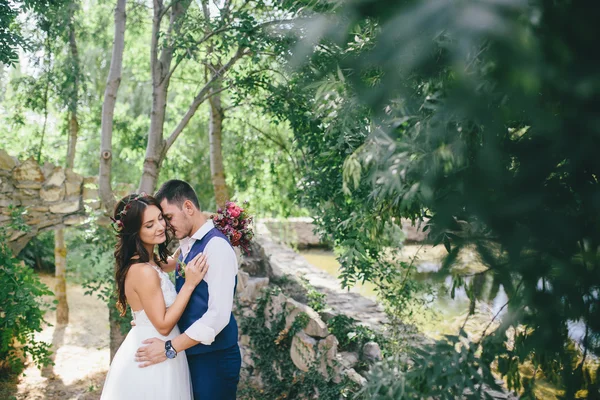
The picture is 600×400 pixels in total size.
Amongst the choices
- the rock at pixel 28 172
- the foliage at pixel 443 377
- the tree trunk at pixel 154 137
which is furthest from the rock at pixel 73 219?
the foliage at pixel 443 377

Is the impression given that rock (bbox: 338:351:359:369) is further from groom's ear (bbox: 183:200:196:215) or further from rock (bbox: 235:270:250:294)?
groom's ear (bbox: 183:200:196:215)

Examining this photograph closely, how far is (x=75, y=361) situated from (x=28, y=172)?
9.06ft

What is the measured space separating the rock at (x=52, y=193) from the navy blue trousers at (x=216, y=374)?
172 inches

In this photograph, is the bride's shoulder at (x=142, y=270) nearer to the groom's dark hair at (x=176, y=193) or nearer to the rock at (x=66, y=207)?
the groom's dark hair at (x=176, y=193)

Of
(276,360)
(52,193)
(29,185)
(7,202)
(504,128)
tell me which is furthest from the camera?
(52,193)

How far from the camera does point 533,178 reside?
1130mm

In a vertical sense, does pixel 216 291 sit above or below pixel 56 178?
below

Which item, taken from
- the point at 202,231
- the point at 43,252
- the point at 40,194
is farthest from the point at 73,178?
the point at 43,252

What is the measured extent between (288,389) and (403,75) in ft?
13.6

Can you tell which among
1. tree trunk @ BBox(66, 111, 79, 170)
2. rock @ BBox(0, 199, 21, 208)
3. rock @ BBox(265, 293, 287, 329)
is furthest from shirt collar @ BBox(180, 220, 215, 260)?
tree trunk @ BBox(66, 111, 79, 170)

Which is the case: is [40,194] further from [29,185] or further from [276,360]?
[276,360]

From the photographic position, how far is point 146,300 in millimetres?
2588

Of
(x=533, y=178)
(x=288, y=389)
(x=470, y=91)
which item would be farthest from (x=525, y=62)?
(x=288, y=389)

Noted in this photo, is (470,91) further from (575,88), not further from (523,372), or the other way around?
(523,372)
